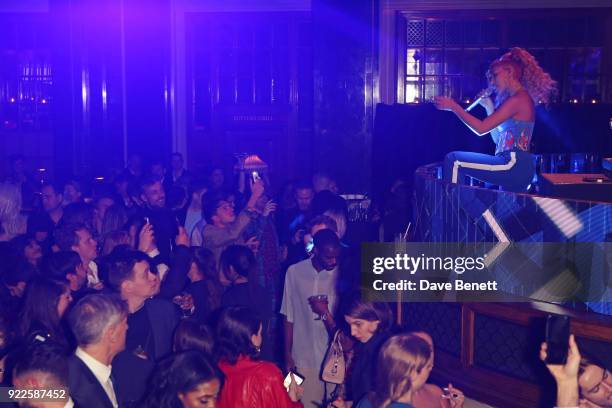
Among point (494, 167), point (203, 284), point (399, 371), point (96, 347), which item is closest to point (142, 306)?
point (203, 284)

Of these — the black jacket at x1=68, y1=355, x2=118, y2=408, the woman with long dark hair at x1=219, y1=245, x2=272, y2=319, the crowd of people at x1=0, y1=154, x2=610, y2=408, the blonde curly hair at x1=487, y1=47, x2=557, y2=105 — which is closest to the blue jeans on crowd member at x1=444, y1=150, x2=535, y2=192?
the blonde curly hair at x1=487, y1=47, x2=557, y2=105

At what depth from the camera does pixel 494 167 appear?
19.4 feet

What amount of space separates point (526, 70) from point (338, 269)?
201 centimetres

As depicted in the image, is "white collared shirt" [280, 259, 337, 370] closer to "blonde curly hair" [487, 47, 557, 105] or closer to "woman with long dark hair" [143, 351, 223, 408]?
"woman with long dark hair" [143, 351, 223, 408]

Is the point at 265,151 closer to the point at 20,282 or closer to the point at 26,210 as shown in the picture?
the point at 26,210

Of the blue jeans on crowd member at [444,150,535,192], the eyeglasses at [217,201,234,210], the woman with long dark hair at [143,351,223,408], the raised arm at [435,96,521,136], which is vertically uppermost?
the raised arm at [435,96,521,136]

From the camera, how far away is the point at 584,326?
465cm

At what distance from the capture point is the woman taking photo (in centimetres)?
341

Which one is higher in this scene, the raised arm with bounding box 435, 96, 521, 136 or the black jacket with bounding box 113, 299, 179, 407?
the raised arm with bounding box 435, 96, 521, 136

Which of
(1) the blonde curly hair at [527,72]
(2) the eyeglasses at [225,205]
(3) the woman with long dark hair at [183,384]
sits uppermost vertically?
(1) the blonde curly hair at [527,72]

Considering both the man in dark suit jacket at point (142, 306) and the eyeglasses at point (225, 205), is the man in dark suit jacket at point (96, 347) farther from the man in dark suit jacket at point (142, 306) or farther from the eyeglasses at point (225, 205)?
the eyeglasses at point (225, 205)

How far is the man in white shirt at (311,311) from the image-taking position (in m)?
5.23

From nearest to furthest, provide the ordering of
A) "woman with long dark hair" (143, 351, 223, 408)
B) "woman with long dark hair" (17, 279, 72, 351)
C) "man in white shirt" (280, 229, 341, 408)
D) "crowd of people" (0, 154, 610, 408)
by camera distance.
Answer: "woman with long dark hair" (143, 351, 223, 408) < "crowd of people" (0, 154, 610, 408) < "woman with long dark hair" (17, 279, 72, 351) < "man in white shirt" (280, 229, 341, 408)

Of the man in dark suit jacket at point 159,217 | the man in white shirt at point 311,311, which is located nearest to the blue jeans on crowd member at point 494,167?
the man in white shirt at point 311,311
